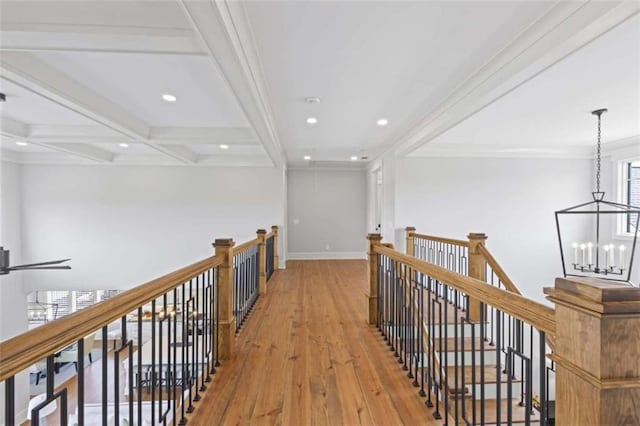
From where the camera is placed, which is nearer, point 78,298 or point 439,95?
point 439,95

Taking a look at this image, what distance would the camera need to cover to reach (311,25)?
2.35m

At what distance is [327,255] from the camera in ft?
29.3

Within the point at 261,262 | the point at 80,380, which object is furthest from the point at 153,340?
the point at 261,262

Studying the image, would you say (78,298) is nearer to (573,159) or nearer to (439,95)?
(439,95)

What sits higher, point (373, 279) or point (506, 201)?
point (506, 201)

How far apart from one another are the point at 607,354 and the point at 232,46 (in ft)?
8.20

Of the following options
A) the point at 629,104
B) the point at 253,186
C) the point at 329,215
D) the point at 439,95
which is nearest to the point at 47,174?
the point at 253,186

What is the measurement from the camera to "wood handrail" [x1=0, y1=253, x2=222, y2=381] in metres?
0.77

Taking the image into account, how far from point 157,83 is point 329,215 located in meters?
6.10

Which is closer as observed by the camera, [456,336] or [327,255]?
[456,336]

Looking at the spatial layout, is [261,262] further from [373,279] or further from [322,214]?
[322,214]

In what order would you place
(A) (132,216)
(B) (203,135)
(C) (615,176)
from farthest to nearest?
(A) (132,216) → (C) (615,176) → (B) (203,135)

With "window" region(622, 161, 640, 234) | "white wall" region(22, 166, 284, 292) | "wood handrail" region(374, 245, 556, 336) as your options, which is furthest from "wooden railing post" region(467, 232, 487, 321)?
"white wall" region(22, 166, 284, 292)

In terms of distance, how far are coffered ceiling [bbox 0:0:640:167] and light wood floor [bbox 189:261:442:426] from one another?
2.40 metres
